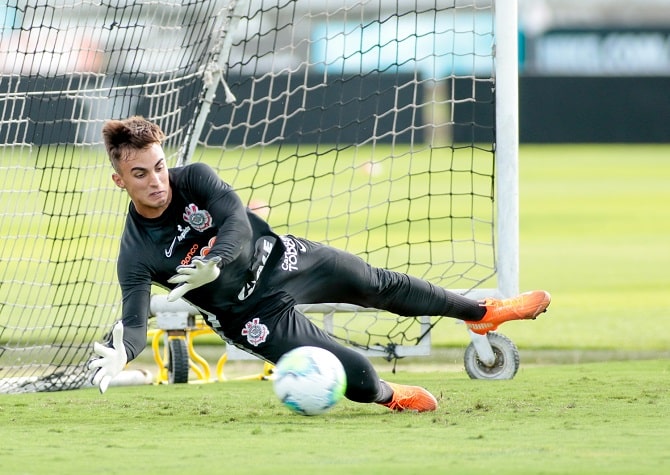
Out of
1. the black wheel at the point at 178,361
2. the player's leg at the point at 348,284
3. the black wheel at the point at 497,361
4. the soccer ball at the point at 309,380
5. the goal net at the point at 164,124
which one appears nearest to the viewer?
the soccer ball at the point at 309,380

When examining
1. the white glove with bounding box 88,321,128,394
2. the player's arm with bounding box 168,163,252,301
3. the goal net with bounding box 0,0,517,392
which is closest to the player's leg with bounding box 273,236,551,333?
the player's arm with bounding box 168,163,252,301

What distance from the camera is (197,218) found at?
5543mm

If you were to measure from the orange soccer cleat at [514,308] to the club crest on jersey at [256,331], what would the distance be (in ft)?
4.61

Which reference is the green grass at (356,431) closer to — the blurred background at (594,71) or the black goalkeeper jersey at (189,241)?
the black goalkeeper jersey at (189,241)

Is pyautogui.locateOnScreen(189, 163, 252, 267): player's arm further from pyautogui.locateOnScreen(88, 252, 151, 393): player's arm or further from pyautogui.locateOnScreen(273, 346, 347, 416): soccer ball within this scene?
pyautogui.locateOnScreen(273, 346, 347, 416): soccer ball

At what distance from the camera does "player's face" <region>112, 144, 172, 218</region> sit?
530 cm

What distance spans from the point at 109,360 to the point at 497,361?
9.19ft


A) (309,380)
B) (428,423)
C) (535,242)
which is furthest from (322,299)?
(535,242)

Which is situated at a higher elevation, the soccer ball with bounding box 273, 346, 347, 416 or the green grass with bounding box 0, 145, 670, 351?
the green grass with bounding box 0, 145, 670, 351

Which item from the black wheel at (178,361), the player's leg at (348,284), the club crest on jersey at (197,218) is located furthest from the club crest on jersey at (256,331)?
the black wheel at (178,361)

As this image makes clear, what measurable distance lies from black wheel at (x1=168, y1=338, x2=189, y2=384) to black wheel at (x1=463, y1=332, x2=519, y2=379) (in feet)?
5.95

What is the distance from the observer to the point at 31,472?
4086 mm

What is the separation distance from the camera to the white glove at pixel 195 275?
4902mm

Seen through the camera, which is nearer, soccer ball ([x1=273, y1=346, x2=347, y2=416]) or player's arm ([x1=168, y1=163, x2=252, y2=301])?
player's arm ([x1=168, y1=163, x2=252, y2=301])
